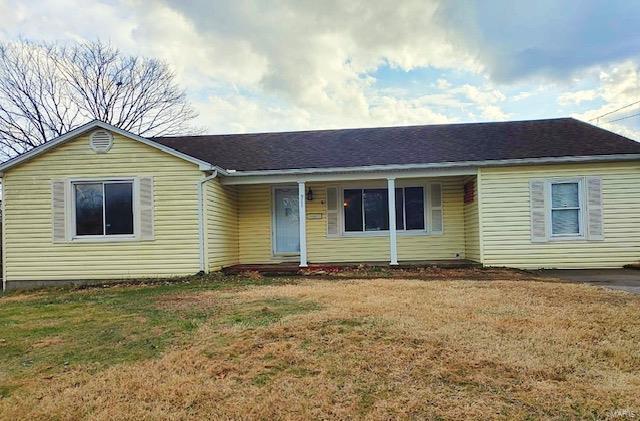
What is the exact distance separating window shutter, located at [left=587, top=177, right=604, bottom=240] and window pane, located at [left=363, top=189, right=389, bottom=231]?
16.7 ft

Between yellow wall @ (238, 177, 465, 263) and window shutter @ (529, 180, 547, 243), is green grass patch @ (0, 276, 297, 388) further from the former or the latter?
window shutter @ (529, 180, 547, 243)

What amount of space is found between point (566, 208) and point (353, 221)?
5529 mm

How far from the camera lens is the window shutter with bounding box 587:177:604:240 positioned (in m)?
11.0

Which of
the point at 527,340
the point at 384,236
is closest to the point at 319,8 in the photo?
the point at 384,236

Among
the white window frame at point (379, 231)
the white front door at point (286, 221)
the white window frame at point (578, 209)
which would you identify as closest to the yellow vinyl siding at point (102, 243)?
the white front door at point (286, 221)

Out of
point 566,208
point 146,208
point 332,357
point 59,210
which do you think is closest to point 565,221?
point 566,208

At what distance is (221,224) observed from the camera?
11781 mm

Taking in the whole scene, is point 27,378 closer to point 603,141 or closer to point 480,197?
point 480,197

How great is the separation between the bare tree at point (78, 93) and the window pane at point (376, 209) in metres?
19.4

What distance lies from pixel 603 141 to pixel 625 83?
10430mm

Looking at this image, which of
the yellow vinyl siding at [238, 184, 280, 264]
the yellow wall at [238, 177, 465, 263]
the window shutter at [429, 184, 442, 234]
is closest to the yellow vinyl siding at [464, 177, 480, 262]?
the yellow wall at [238, 177, 465, 263]

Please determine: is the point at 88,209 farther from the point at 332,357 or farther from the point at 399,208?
the point at 332,357

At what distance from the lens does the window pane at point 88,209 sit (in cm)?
1070

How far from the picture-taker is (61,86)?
25.0m
